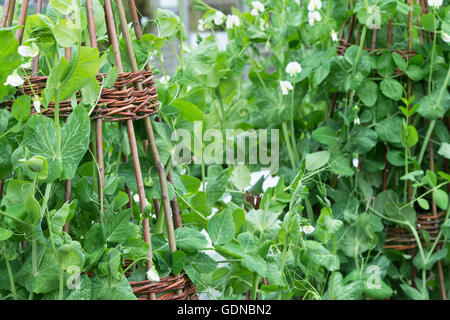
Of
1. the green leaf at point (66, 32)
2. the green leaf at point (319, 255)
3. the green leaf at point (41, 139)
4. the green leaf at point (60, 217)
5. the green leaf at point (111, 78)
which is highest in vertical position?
the green leaf at point (66, 32)

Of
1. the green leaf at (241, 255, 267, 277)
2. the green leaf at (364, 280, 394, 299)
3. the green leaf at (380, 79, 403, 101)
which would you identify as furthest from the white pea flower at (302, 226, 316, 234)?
the green leaf at (380, 79, 403, 101)

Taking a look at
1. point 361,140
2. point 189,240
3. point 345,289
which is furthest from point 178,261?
point 361,140

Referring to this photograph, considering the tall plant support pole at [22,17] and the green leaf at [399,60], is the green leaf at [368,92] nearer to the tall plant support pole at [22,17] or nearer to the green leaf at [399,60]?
the green leaf at [399,60]

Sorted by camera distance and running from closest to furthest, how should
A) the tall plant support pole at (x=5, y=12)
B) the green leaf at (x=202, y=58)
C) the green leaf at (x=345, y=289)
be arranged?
the tall plant support pole at (x=5, y=12) < the green leaf at (x=202, y=58) < the green leaf at (x=345, y=289)

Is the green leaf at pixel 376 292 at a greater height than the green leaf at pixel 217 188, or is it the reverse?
the green leaf at pixel 217 188

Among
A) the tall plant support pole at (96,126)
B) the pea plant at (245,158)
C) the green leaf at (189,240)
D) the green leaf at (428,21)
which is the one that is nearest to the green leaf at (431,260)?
the pea plant at (245,158)

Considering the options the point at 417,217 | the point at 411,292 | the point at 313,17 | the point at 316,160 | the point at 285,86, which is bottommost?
the point at 411,292

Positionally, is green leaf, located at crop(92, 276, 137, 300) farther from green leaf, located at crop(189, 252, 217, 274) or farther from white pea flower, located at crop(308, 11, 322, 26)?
white pea flower, located at crop(308, 11, 322, 26)

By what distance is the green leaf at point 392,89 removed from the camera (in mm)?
878

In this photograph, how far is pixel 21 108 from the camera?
1.67 ft

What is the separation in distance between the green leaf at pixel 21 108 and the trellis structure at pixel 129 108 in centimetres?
2

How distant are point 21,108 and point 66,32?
92 millimetres

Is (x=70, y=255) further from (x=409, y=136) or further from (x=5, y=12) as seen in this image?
(x=409, y=136)
